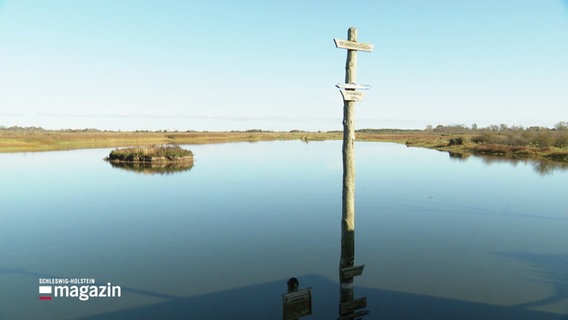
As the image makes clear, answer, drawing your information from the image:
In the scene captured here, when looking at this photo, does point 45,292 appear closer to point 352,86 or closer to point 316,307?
point 316,307

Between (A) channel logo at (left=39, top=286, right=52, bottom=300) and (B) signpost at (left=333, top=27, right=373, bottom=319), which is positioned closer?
(B) signpost at (left=333, top=27, right=373, bottom=319)

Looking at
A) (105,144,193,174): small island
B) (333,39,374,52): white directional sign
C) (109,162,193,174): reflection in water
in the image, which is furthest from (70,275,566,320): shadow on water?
(105,144,193,174): small island

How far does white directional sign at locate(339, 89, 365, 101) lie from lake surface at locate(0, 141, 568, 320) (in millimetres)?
5270

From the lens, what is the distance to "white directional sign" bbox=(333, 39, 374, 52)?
7980 millimetres

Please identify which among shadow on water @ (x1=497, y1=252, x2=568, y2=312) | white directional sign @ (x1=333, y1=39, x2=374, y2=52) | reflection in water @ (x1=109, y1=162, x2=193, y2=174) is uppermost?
white directional sign @ (x1=333, y1=39, x2=374, y2=52)

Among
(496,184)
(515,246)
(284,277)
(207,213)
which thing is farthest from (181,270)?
(496,184)

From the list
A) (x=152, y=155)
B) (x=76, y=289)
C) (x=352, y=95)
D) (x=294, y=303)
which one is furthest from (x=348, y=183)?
(x=152, y=155)

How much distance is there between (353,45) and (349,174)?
3107 millimetres

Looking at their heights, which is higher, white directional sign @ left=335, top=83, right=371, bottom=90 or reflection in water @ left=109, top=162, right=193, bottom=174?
white directional sign @ left=335, top=83, right=371, bottom=90

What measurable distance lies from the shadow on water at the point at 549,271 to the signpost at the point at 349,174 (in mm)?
4500

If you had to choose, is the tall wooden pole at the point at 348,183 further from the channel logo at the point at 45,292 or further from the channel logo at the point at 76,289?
the channel logo at the point at 45,292

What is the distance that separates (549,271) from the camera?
36.0 ft

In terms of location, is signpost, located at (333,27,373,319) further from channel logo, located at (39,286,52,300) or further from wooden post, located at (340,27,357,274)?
channel logo, located at (39,286,52,300)

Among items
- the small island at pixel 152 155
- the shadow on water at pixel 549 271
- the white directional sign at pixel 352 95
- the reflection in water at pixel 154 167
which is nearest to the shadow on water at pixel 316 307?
the shadow on water at pixel 549 271
